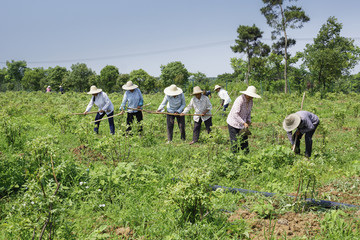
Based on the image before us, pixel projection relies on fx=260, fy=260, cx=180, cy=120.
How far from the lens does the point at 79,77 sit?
4831 cm

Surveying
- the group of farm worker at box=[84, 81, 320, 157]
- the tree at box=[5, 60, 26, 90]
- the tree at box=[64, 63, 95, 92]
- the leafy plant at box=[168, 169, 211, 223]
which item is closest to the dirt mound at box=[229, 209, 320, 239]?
the leafy plant at box=[168, 169, 211, 223]

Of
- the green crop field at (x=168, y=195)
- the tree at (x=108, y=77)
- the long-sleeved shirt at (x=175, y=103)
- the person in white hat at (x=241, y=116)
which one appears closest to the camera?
the green crop field at (x=168, y=195)

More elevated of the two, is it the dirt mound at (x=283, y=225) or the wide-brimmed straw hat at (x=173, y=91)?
the wide-brimmed straw hat at (x=173, y=91)

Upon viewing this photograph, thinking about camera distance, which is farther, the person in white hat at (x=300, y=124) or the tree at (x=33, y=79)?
the tree at (x=33, y=79)

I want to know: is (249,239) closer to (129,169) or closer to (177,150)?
(129,169)

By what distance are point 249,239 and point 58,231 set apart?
1891 millimetres

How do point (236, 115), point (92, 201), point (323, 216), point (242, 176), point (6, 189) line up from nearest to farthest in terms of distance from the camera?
point (323, 216) < point (92, 201) < point (6, 189) < point (242, 176) < point (236, 115)

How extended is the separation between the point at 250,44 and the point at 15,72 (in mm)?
57185

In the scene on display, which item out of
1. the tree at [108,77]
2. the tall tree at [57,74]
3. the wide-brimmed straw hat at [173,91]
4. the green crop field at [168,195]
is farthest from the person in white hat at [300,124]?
the tall tree at [57,74]

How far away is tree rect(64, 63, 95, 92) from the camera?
4831 cm

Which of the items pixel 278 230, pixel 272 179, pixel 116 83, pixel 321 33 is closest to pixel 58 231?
pixel 278 230

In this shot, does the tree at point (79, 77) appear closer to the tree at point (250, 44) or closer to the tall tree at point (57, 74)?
the tall tree at point (57, 74)

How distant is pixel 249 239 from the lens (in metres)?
2.64

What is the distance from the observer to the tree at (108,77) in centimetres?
5653
